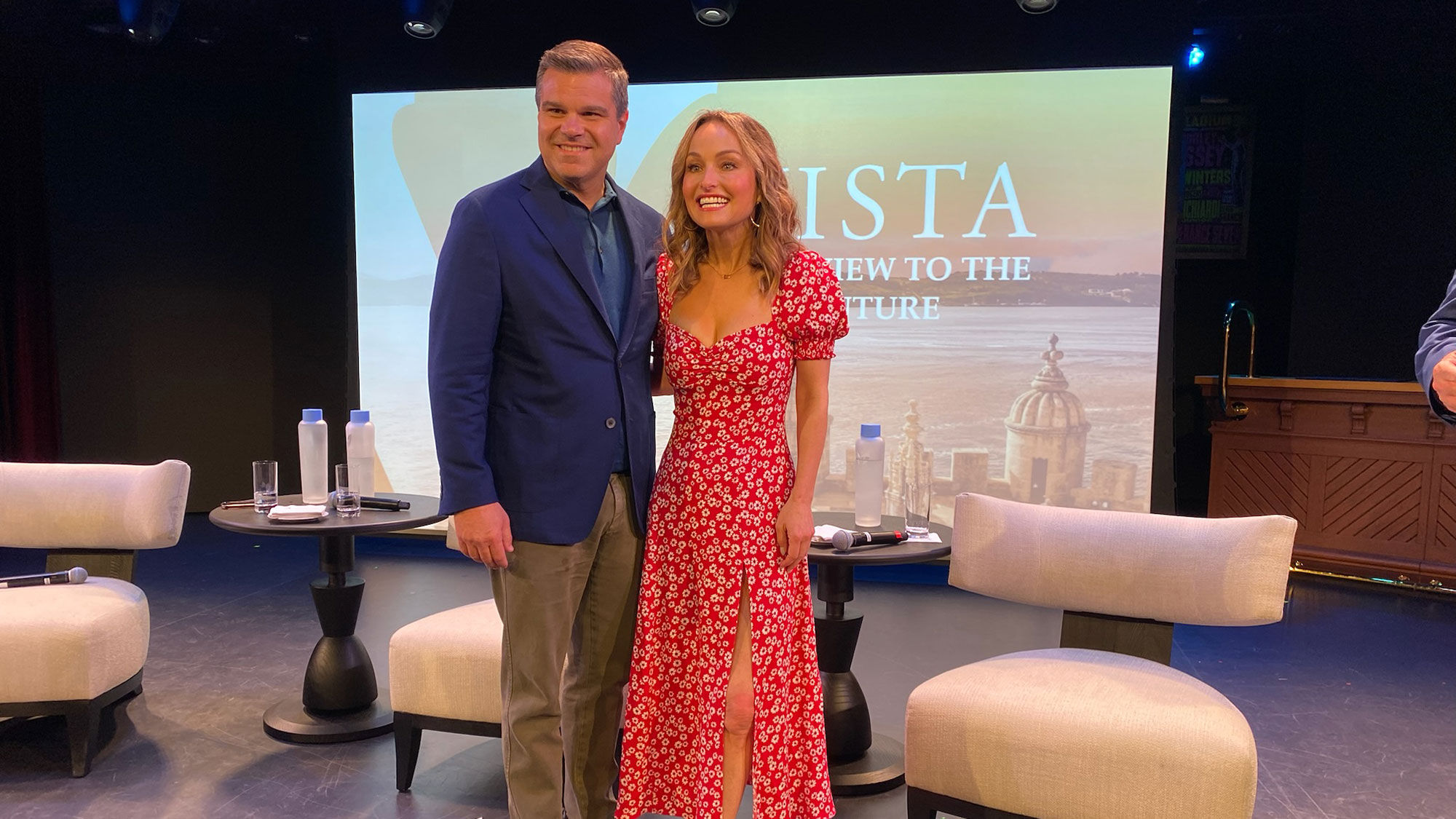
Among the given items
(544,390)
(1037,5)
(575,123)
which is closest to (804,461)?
(544,390)

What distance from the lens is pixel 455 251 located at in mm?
1751

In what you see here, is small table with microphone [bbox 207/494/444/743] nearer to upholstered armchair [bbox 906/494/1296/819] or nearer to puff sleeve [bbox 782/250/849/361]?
puff sleeve [bbox 782/250/849/361]

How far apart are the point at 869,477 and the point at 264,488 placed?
1824 mm

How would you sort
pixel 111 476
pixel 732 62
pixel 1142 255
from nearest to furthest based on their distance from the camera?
pixel 111 476, pixel 1142 255, pixel 732 62

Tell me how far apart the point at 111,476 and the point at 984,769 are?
268cm

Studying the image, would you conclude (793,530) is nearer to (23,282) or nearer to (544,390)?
(544,390)

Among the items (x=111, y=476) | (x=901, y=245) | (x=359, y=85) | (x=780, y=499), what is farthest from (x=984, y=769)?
(x=359, y=85)

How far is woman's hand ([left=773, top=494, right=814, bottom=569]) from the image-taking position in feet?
5.97

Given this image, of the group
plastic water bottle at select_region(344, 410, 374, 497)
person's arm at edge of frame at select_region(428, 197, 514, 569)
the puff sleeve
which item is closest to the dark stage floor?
plastic water bottle at select_region(344, 410, 374, 497)

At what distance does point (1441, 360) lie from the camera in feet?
4.46

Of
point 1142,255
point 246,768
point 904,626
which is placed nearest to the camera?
point 246,768

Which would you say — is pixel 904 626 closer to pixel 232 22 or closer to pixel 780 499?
pixel 780 499

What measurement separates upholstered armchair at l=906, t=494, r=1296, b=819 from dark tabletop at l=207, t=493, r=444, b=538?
4.69 feet

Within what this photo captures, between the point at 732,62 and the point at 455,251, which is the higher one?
the point at 732,62
